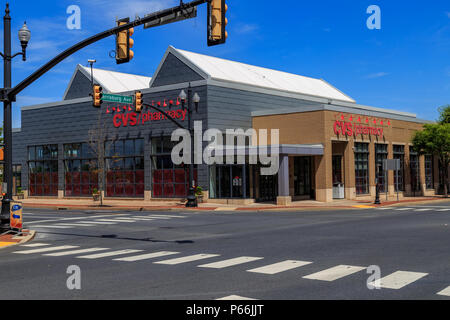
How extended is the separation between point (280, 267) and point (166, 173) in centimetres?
2818

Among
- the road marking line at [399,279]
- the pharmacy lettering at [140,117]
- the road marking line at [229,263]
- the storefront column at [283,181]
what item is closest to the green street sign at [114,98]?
the pharmacy lettering at [140,117]

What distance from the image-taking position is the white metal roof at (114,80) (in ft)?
157

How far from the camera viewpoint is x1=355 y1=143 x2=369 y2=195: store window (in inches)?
1453

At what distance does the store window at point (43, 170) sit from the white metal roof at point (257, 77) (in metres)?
15.1

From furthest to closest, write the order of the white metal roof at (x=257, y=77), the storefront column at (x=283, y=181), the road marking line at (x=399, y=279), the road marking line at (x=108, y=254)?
the white metal roof at (x=257, y=77) → the storefront column at (x=283, y=181) → the road marking line at (x=108, y=254) → the road marking line at (x=399, y=279)

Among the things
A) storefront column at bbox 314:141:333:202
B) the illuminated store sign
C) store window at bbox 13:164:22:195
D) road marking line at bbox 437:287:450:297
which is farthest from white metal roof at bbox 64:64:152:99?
road marking line at bbox 437:287:450:297

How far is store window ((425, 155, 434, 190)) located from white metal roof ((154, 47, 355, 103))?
10.9 m

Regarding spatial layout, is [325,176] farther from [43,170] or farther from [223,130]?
[43,170]

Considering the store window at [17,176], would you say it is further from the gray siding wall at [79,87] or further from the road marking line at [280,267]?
the road marking line at [280,267]

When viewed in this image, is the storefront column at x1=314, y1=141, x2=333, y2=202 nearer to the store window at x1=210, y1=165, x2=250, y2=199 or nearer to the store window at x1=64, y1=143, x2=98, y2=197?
the store window at x1=210, y1=165, x2=250, y2=199

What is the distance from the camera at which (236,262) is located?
10992mm

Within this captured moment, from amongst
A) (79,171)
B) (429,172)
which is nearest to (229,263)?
(79,171)

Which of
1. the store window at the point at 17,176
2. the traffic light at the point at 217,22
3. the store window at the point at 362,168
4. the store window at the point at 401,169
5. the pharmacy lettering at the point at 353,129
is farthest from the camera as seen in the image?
the store window at the point at 17,176

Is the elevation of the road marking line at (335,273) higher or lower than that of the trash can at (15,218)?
lower
